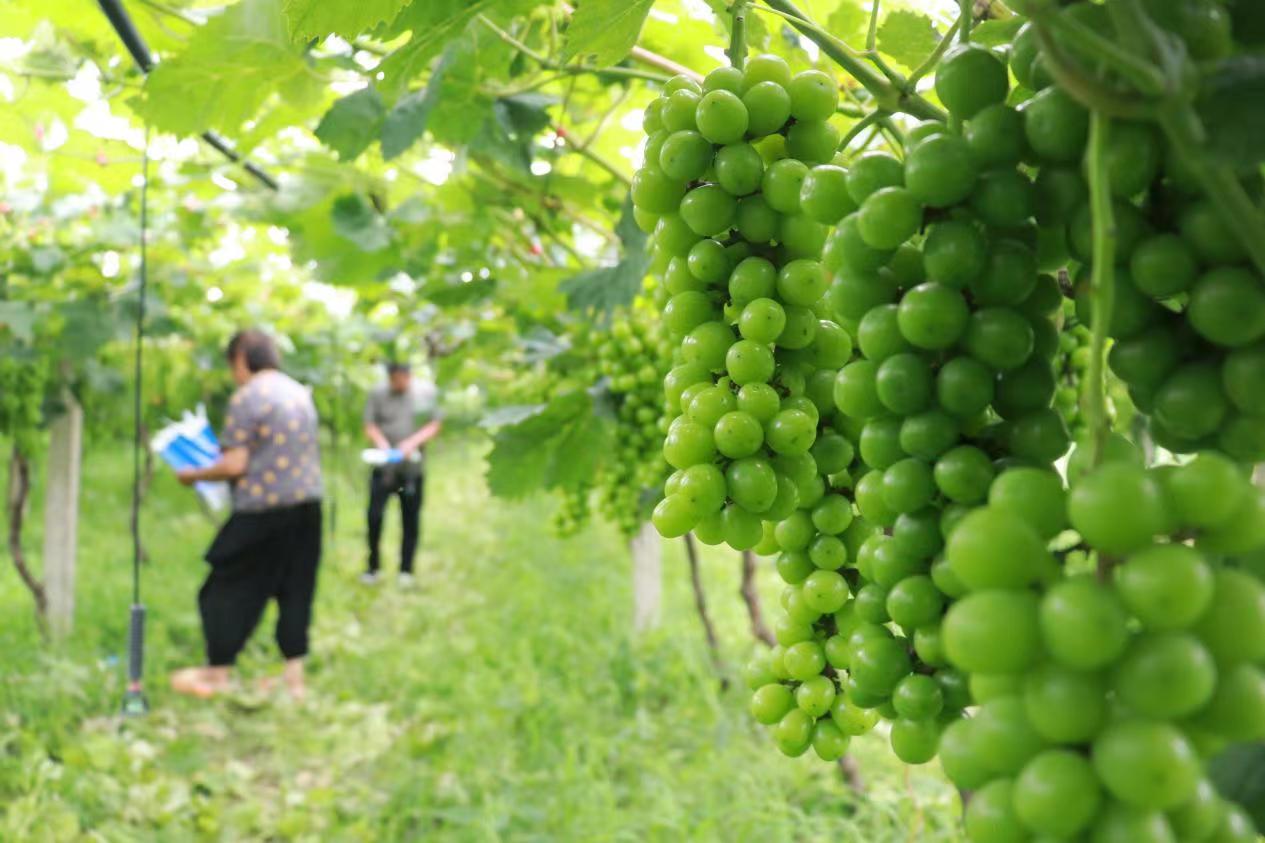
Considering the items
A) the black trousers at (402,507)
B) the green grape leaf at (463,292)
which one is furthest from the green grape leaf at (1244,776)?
the black trousers at (402,507)

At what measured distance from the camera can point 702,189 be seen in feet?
2.50

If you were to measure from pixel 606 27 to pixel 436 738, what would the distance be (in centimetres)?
381

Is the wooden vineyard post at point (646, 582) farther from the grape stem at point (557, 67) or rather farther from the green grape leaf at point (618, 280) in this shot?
the grape stem at point (557, 67)

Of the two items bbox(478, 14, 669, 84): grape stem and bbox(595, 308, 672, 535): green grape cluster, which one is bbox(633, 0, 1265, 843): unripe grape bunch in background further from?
bbox(595, 308, 672, 535): green grape cluster

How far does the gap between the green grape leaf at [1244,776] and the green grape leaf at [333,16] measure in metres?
0.92

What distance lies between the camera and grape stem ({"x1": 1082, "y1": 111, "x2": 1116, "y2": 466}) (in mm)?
441

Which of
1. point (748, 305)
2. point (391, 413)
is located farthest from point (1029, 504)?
point (391, 413)

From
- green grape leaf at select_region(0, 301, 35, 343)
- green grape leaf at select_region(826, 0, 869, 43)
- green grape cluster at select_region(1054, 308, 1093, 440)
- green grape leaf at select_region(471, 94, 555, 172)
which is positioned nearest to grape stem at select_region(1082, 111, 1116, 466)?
green grape cluster at select_region(1054, 308, 1093, 440)

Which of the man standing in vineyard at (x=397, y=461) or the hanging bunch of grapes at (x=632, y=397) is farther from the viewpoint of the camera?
the man standing in vineyard at (x=397, y=461)

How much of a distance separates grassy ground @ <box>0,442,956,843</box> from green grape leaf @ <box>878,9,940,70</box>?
1700 millimetres

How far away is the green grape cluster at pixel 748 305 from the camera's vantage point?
730mm

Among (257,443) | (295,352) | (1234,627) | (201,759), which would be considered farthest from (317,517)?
(1234,627)

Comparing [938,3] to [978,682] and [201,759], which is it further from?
[201,759]

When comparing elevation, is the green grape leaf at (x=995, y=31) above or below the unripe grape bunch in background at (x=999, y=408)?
above
